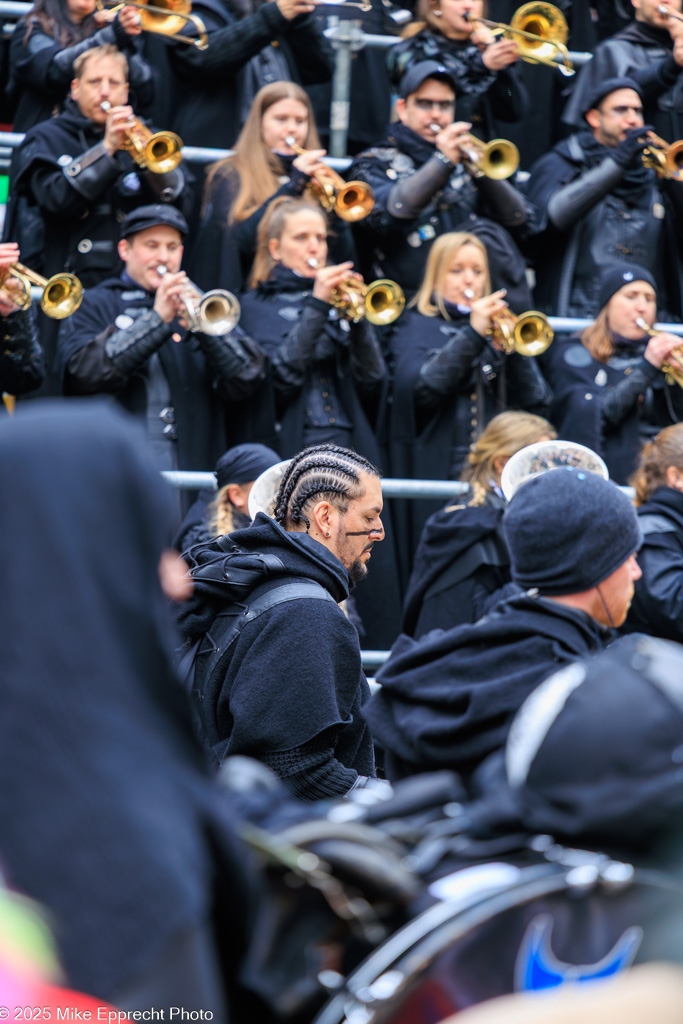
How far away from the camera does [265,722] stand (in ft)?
11.5

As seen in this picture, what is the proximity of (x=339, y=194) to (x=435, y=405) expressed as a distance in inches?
49.5

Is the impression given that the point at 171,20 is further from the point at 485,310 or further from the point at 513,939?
the point at 513,939

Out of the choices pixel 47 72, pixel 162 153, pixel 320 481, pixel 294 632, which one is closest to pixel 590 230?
pixel 162 153

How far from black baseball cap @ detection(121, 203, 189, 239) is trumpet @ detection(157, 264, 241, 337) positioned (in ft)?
1.38

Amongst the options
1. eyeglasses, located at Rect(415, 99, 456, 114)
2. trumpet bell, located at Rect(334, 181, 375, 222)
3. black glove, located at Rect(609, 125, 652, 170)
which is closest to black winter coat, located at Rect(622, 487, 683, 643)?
trumpet bell, located at Rect(334, 181, 375, 222)

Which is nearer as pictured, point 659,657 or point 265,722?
point 659,657

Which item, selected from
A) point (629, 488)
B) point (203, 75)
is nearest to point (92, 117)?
point (203, 75)

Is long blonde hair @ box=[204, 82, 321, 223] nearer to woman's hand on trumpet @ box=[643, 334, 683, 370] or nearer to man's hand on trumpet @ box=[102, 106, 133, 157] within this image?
man's hand on trumpet @ box=[102, 106, 133, 157]

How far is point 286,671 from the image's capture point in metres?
3.53

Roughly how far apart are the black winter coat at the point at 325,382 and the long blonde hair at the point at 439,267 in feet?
1.42

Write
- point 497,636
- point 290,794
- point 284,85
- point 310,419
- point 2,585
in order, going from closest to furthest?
point 2,585 < point 497,636 < point 290,794 < point 310,419 < point 284,85

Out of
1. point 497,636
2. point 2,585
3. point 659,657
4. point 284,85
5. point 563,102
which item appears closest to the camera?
point 2,585

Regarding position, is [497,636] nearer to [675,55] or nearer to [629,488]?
[629,488]

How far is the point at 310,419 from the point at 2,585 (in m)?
4.78
